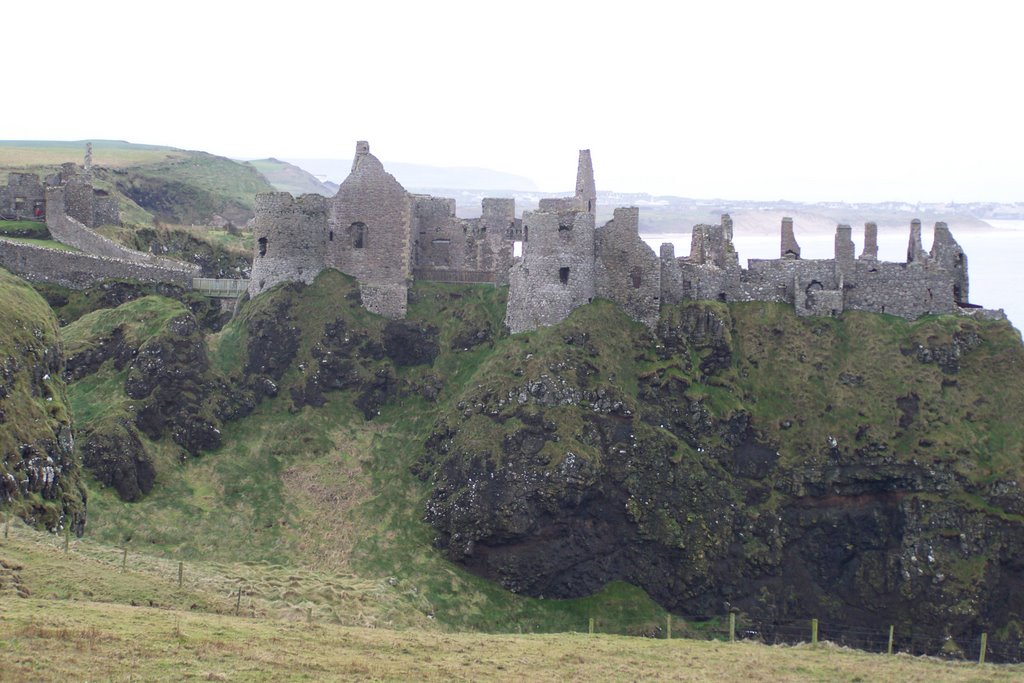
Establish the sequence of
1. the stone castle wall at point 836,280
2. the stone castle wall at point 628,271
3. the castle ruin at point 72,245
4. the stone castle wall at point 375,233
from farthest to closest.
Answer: the castle ruin at point 72,245, the stone castle wall at point 375,233, the stone castle wall at point 836,280, the stone castle wall at point 628,271

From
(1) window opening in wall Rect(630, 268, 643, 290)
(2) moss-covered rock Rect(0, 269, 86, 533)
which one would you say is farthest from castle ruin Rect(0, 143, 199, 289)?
(1) window opening in wall Rect(630, 268, 643, 290)

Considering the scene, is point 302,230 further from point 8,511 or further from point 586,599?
point 8,511

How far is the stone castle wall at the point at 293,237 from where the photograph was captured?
2525 inches

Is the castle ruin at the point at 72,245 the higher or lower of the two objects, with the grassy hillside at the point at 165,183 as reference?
lower

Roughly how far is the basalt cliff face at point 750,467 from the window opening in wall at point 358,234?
10.1 meters

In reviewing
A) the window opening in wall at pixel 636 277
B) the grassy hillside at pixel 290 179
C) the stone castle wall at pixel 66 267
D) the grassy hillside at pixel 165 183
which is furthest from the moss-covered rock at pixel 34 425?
the grassy hillside at pixel 290 179

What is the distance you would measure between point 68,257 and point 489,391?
2368 centimetres

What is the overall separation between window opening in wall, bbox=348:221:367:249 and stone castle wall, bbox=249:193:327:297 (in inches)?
59.0

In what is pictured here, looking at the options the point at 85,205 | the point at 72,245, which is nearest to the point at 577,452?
the point at 72,245

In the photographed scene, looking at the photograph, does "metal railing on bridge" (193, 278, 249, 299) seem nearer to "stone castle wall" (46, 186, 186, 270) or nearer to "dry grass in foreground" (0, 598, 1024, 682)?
"stone castle wall" (46, 186, 186, 270)

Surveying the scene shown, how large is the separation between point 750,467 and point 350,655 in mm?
28718

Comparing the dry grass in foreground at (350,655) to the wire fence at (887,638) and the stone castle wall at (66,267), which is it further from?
the stone castle wall at (66,267)

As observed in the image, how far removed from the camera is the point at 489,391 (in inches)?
2264

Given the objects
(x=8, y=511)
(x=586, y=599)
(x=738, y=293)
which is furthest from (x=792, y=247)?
(x=8, y=511)
